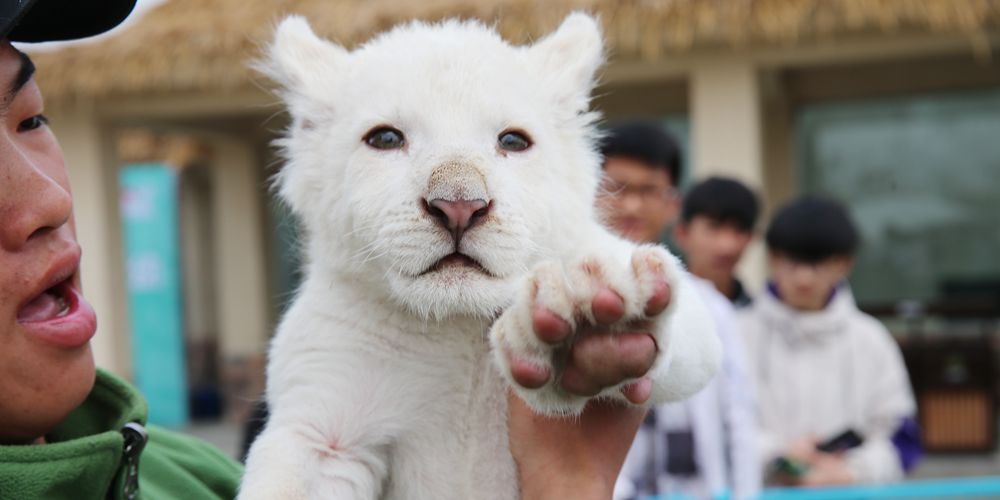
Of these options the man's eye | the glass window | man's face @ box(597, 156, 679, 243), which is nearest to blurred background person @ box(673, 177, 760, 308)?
man's face @ box(597, 156, 679, 243)

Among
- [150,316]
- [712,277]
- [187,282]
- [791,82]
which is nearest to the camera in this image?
[712,277]

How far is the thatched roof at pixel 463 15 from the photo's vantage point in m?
6.93

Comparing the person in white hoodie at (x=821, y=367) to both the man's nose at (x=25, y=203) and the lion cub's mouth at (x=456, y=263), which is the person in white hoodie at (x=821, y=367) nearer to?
the lion cub's mouth at (x=456, y=263)

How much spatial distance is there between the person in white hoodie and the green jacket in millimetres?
2607

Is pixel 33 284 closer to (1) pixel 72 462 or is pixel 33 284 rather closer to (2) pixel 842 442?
(1) pixel 72 462

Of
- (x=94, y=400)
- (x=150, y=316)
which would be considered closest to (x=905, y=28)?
(x=94, y=400)

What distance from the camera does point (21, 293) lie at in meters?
1.59

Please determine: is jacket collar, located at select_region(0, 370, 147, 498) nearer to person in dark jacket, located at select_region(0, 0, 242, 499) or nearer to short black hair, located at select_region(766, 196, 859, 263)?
person in dark jacket, located at select_region(0, 0, 242, 499)

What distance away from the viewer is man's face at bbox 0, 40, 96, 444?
5.18 feet

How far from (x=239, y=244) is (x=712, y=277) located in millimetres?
8573

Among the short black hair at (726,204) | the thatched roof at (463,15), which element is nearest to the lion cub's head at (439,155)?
the short black hair at (726,204)

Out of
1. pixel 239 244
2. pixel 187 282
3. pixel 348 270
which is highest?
pixel 348 270

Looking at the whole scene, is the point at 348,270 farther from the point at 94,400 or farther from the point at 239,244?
the point at 239,244

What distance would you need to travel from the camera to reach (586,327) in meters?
1.38
